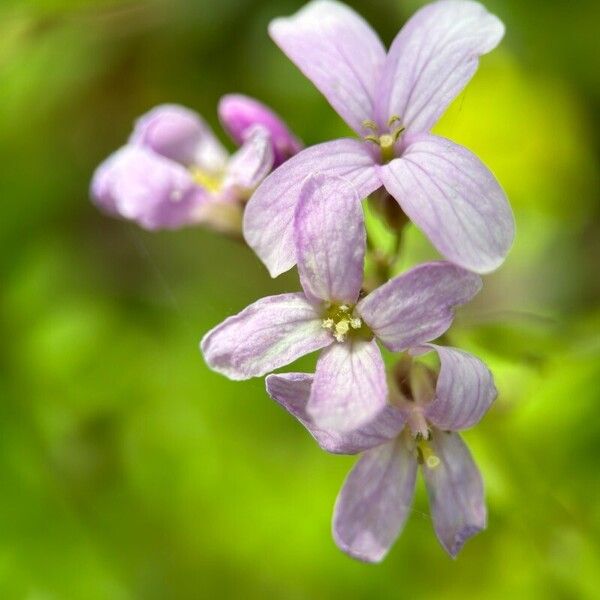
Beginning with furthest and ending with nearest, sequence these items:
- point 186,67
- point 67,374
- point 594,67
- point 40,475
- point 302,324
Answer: point 186,67
point 594,67
point 67,374
point 40,475
point 302,324

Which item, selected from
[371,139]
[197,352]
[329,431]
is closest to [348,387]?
[329,431]

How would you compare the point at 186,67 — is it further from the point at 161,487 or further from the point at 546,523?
the point at 546,523

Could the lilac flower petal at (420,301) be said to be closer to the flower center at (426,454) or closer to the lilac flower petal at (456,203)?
the lilac flower petal at (456,203)

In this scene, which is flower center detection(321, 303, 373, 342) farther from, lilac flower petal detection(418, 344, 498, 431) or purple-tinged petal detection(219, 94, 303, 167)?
purple-tinged petal detection(219, 94, 303, 167)

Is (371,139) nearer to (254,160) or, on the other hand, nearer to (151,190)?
(254,160)

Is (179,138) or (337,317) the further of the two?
(179,138)

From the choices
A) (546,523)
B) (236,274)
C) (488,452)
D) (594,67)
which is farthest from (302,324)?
(594,67)

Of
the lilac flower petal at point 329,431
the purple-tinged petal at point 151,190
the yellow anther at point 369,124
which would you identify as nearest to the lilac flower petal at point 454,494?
the lilac flower petal at point 329,431
